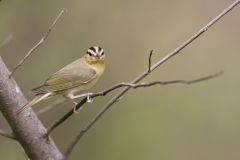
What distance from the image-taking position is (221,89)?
608 cm

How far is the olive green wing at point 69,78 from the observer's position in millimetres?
2609

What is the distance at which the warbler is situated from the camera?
8.55 ft

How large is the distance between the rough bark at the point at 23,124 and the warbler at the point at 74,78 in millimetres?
344

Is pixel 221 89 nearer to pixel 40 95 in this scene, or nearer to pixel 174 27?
pixel 174 27

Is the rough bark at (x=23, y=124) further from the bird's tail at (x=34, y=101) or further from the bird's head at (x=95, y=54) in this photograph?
the bird's head at (x=95, y=54)

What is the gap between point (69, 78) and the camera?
2672mm

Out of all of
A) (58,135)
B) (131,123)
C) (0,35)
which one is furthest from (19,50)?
(131,123)

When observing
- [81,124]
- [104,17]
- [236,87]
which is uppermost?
[104,17]

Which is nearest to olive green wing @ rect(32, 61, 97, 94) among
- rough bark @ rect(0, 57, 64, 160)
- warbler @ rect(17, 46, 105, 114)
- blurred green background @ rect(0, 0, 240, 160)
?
warbler @ rect(17, 46, 105, 114)

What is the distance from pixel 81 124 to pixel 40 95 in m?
2.73

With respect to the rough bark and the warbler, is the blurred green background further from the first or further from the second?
the rough bark

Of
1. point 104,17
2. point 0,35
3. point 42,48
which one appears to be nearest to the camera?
point 0,35

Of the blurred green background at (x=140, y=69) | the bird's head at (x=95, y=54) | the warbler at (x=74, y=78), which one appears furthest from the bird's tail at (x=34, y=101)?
the blurred green background at (x=140, y=69)

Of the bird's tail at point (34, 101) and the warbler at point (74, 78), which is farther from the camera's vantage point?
the warbler at point (74, 78)
